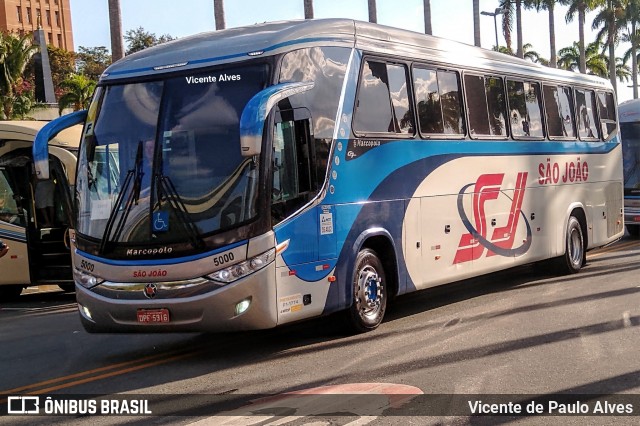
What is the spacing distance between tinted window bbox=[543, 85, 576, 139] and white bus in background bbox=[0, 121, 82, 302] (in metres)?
8.57

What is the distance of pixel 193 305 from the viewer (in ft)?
28.7

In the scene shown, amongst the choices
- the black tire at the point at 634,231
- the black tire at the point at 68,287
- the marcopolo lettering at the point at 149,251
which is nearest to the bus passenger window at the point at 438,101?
the marcopolo lettering at the point at 149,251

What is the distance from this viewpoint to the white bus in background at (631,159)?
2328cm

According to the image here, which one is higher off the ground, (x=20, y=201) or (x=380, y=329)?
(x=20, y=201)

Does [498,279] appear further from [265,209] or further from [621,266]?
[265,209]

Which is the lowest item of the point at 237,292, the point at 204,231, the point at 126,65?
the point at 237,292

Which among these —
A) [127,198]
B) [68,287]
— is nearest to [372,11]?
[68,287]

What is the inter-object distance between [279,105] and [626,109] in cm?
1719

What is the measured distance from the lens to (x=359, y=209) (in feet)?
34.0

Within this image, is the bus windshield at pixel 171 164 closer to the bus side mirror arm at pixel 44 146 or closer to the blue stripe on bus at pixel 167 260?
the blue stripe on bus at pixel 167 260

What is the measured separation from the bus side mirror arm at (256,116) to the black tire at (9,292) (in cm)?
1009

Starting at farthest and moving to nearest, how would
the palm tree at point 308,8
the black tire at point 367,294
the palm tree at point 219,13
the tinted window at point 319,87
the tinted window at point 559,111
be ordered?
the palm tree at point 308,8 → the palm tree at point 219,13 → the tinted window at point 559,111 → the black tire at point 367,294 → the tinted window at point 319,87

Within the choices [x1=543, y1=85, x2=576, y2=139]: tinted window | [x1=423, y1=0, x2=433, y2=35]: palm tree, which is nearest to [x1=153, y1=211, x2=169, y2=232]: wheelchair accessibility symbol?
[x1=543, y1=85, x2=576, y2=139]: tinted window

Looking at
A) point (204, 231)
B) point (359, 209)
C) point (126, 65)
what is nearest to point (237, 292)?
point (204, 231)
